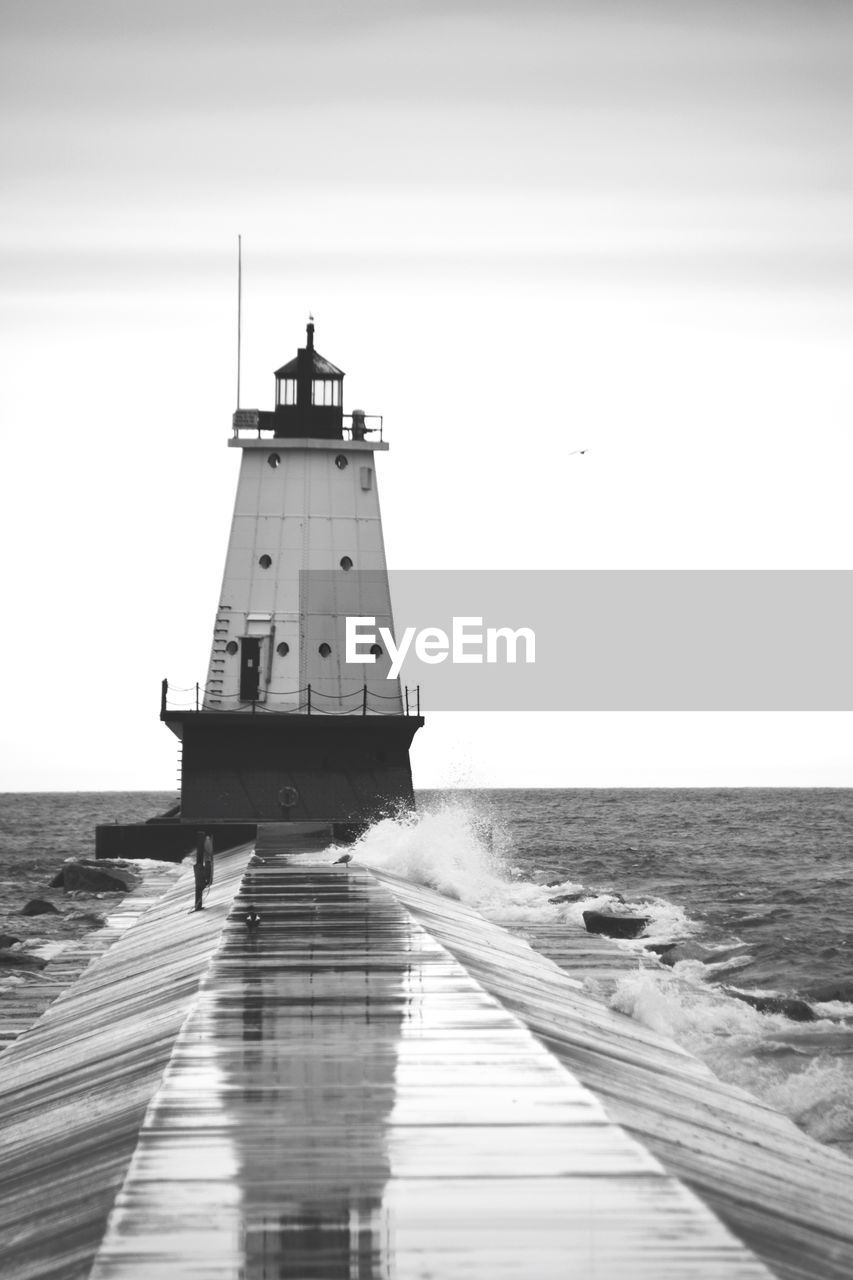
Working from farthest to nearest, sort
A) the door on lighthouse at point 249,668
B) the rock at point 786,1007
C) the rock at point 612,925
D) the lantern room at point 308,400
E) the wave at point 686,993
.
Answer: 1. the lantern room at point 308,400
2. the door on lighthouse at point 249,668
3. the rock at point 612,925
4. the rock at point 786,1007
5. the wave at point 686,993

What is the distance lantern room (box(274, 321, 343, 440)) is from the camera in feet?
120

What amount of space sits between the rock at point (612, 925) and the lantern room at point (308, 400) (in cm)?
1597

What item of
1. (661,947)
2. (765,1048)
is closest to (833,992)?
(765,1048)

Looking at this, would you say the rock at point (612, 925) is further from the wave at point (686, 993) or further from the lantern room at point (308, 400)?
the lantern room at point (308, 400)

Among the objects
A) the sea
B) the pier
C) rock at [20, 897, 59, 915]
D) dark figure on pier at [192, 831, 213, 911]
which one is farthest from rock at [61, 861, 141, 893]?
the pier

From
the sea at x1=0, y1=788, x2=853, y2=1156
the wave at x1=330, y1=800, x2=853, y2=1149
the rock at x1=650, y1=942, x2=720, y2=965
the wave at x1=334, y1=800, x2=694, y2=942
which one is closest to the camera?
the wave at x1=330, y1=800, x2=853, y2=1149

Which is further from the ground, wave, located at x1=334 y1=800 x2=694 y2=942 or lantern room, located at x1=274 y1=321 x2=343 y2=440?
lantern room, located at x1=274 y1=321 x2=343 y2=440

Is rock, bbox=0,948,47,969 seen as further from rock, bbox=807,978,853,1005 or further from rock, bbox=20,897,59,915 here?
rock, bbox=807,978,853,1005

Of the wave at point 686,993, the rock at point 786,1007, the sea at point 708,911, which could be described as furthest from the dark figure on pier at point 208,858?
the rock at point 786,1007

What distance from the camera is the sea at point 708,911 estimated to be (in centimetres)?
1427

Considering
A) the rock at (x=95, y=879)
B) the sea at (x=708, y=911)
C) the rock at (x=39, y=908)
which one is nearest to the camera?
the sea at (x=708, y=911)

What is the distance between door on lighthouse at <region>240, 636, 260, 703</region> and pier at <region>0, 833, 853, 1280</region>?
20.0m

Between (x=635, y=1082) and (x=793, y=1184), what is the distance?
199 cm

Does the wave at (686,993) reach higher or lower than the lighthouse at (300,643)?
lower
